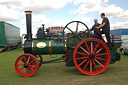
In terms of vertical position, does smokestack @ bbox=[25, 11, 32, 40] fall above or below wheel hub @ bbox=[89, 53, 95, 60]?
above

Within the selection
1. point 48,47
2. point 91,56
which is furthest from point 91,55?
point 48,47

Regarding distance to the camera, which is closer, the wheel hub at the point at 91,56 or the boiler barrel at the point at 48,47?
the wheel hub at the point at 91,56

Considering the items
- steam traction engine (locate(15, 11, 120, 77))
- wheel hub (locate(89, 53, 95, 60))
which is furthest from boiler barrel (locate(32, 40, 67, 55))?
wheel hub (locate(89, 53, 95, 60))

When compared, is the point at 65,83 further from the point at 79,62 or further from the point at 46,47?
the point at 46,47

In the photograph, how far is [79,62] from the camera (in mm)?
5730

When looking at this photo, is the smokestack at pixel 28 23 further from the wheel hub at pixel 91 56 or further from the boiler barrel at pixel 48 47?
the wheel hub at pixel 91 56

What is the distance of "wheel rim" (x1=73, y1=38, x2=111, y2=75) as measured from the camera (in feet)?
18.0

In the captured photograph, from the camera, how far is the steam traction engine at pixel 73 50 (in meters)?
5.53

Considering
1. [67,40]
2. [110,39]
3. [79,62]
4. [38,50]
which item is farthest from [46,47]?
[110,39]

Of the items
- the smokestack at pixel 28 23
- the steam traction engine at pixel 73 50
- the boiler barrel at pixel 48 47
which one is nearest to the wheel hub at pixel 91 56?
the steam traction engine at pixel 73 50

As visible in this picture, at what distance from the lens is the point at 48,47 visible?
596 cm

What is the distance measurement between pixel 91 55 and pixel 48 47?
1.55m

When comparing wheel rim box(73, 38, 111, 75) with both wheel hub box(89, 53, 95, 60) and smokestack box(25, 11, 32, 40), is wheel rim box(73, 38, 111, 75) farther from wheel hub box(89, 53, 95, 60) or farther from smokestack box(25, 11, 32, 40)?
smokestack box(25, 11, 32, 40)

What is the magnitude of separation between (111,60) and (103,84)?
1770 mm
